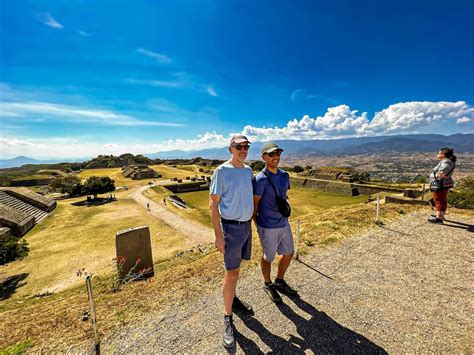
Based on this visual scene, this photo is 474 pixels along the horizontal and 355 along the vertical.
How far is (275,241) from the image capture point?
133 inches

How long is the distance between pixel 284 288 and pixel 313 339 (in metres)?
0.90

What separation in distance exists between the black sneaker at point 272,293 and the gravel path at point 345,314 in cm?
10

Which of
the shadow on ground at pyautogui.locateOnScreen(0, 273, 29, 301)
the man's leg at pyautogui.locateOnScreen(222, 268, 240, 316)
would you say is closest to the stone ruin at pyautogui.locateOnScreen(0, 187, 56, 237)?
the shadow on ground at pyautogui.locateOnScreen(0, 273, 29, 301)

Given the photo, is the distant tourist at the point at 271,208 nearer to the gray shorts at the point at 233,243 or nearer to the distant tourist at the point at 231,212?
the distant tourist at the point at 231,212

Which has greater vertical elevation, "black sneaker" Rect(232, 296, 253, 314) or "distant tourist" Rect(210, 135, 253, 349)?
"distant tourist" Rect(210, 135, 253, 349)

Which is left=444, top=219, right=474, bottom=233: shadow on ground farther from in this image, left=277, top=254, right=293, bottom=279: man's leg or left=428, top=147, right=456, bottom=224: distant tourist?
left=277, top=254, right=293, bottom=279: man's leg

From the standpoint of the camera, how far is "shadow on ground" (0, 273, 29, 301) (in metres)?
8.61

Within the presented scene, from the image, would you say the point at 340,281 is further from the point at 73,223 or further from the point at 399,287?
the point at 73,223

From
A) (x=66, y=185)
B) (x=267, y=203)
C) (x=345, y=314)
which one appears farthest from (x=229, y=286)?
(x=66, y=185)

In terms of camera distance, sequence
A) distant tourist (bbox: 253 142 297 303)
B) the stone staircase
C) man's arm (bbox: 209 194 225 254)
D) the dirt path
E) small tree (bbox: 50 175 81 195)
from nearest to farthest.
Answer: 1. man's arm (bbox: 209 194 225 254)
2. distant tourist (bbox: 253 142 297 303)
3. the dirt path
4. the stone staircase
5. small tree (bbox: 50 175 81 195)

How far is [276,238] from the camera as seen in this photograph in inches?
133

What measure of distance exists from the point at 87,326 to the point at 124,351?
89 centimetres

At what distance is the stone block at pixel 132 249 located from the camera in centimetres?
618

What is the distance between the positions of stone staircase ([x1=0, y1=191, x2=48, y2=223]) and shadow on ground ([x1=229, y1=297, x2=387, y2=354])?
1036 inches
